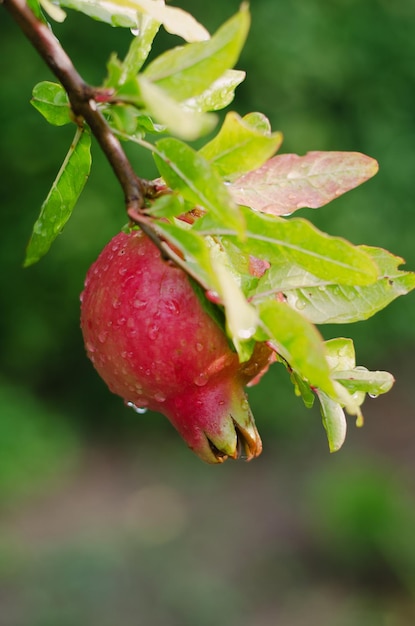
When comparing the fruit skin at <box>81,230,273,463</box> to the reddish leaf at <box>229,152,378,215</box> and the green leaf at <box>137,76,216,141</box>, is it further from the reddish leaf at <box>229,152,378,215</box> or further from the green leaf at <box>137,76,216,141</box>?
the green leaf at <box>137,76,216,141</box>

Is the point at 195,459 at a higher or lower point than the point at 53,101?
lower

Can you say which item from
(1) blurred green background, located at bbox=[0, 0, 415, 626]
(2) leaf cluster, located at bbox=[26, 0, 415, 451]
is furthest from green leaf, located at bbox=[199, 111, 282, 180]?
(1) blurred green background, located at bbox=[0, 0, 415, 626]

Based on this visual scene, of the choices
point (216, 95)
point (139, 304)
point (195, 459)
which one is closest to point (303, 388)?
point (139, 304)

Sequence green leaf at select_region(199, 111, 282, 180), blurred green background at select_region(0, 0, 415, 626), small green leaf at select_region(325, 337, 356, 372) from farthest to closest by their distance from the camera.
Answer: blurred green background at select_region(0, 0, 415, 626) < small green leaf at select_region(325, 337, 356, 372) < green leaf at select_region(199, 111, 282, 180)

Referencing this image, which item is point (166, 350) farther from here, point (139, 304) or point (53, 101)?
point (53, 101)

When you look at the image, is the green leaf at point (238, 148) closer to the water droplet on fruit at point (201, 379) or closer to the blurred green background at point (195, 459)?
the water droplet on fruit at point (201, 379)

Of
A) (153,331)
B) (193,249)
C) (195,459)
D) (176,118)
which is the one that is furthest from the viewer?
(195,459)
